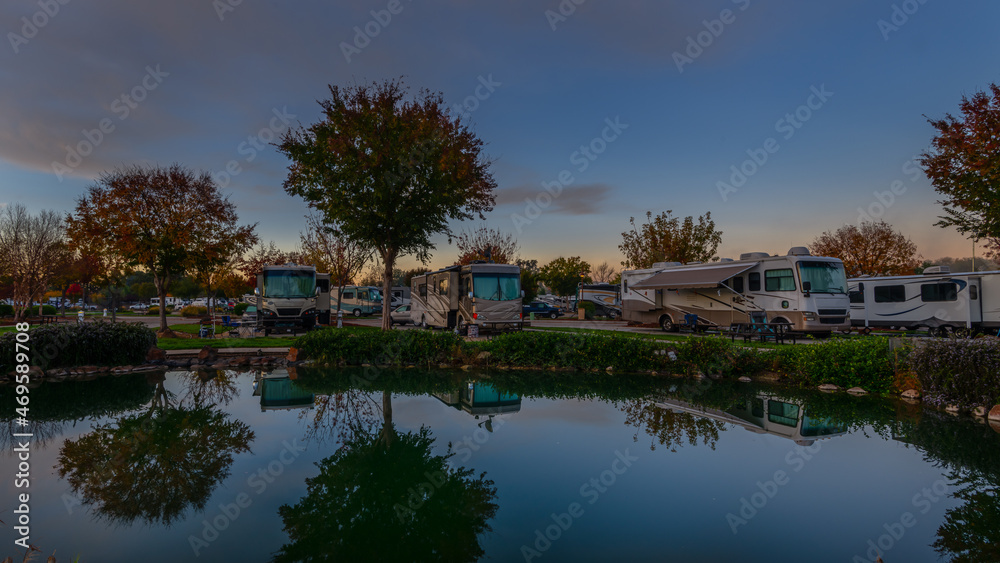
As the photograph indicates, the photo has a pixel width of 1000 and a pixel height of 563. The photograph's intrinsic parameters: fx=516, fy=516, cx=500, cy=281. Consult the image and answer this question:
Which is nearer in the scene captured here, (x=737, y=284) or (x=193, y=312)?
(x=737, y=284)

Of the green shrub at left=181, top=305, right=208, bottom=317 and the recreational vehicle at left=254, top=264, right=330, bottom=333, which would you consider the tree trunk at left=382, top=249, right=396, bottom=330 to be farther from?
the green shrub at left=181, top=305, right=208, bottom=317

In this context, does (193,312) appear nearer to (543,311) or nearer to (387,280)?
(543,311)

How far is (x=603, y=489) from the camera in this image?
16.3 ft

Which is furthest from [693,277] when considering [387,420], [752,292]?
[387,420]

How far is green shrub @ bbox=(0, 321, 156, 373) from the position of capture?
35.7 feet

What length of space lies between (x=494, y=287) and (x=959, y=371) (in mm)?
12856

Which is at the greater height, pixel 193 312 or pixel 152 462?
pixel 193 312

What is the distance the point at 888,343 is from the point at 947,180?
451 inches

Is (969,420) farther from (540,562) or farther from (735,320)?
(735,320)

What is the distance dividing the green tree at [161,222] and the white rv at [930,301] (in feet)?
81.8

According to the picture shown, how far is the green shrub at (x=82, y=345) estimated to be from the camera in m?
10.9

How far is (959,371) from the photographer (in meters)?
8.08

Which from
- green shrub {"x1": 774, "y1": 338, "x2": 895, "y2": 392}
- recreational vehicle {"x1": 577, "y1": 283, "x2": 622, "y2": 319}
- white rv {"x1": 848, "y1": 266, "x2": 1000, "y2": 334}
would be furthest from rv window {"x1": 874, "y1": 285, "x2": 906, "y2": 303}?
recreational vehicle {"x1": 577, "y1": 283, "x2": 622, "y2": 319}

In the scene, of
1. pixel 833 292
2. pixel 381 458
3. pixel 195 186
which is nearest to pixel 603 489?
pixel 381 458
